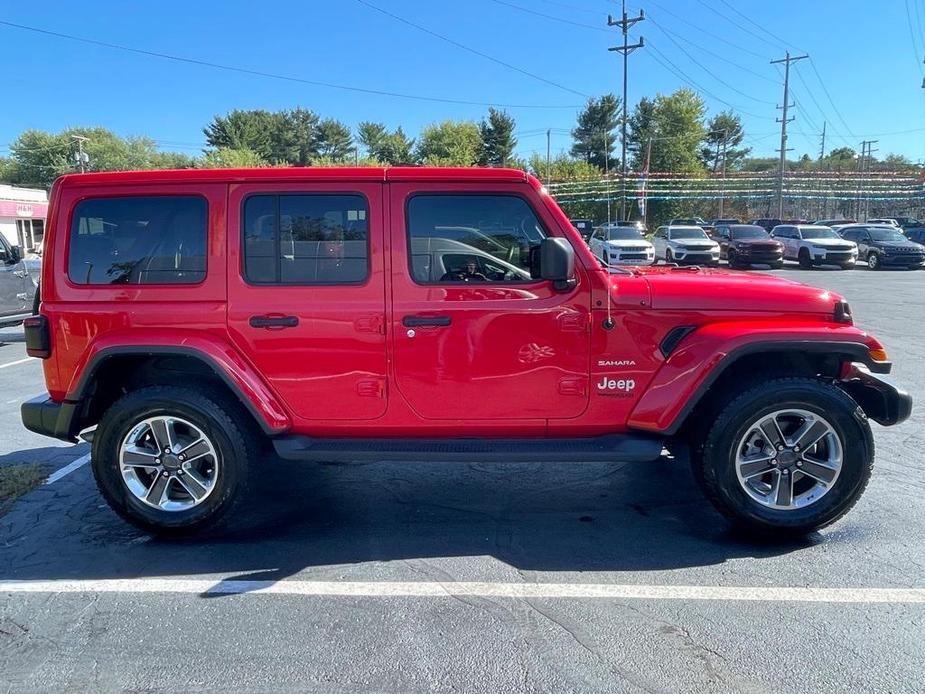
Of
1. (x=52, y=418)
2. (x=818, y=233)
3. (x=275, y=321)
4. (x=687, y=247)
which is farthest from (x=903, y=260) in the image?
(x=52, y=418)

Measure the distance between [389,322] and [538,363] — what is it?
86 cm

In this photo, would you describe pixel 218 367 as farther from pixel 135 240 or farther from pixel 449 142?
pixel 449 142

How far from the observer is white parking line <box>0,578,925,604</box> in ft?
10.1

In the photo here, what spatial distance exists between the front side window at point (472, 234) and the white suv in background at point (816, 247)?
80.7 feet

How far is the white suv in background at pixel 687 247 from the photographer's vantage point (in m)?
23.3

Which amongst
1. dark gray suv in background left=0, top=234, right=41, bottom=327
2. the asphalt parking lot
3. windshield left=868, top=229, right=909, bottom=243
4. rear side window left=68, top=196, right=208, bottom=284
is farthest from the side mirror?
windshield left=868, top=229, right=909, bottom=243

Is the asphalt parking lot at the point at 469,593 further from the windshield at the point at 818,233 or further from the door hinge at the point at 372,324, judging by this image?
the windshield at the point at 818,233

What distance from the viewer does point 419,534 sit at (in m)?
3.78

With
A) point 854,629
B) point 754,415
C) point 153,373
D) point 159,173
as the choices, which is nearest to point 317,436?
point 153,373

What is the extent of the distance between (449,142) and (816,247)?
41.7 meters

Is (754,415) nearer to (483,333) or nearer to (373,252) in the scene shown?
(483,333)

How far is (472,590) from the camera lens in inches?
125

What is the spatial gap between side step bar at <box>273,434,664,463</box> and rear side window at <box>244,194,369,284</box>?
947 millimetres

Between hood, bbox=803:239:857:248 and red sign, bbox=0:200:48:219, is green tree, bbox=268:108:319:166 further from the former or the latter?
hood, bbox=803:239:857:248
